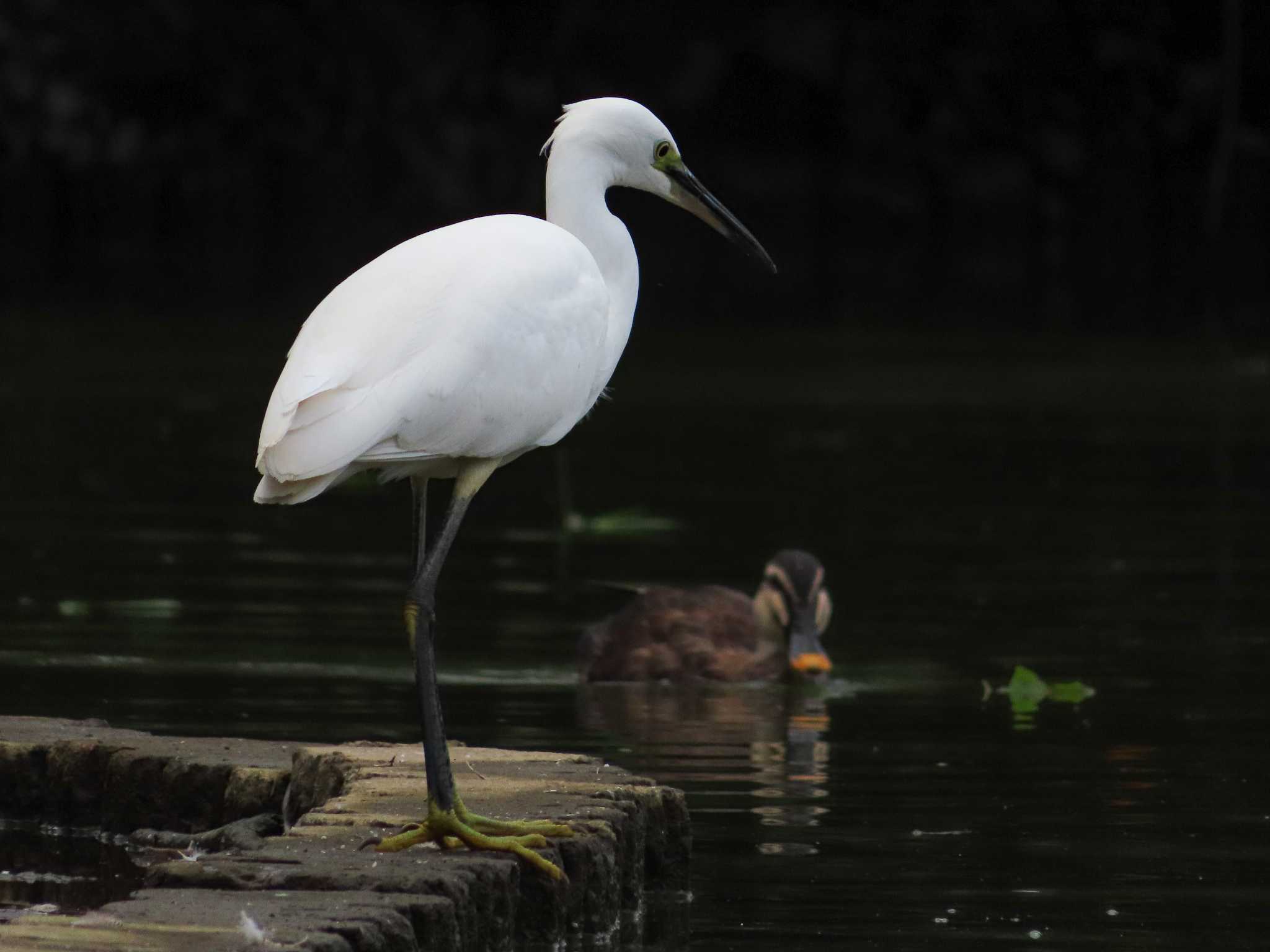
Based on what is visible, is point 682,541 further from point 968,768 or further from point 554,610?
point 968,768

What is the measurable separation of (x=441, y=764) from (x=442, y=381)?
93cm

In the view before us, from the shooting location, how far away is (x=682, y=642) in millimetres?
11266

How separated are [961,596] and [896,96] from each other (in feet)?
108

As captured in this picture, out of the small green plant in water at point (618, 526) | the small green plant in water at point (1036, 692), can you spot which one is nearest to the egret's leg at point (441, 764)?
the small green plant in water at point (1036, 692)

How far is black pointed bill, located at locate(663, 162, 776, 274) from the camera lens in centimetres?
823

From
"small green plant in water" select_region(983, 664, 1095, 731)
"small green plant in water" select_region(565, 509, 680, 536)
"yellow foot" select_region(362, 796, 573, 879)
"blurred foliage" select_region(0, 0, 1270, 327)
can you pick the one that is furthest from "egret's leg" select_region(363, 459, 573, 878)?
"blurred foliage" select_region(0, 0, 1270, 327)

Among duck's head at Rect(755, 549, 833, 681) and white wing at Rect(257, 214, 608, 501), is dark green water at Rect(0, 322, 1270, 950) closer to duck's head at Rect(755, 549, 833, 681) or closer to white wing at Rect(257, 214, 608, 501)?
duck's head at Rect(755, 549, 833, 681)

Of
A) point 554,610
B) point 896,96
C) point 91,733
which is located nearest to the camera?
point 91,733

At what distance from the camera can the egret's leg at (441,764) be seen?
22.2 feet

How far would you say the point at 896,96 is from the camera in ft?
148

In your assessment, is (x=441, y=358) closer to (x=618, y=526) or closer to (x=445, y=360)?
(x=445, y=360)

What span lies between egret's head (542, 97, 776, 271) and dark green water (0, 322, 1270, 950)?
1.87 metres

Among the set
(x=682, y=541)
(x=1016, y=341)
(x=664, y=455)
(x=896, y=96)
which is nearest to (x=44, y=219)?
(x=896, y=96)

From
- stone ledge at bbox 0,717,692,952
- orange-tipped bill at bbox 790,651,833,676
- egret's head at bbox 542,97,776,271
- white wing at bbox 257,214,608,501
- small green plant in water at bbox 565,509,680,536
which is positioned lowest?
stone ledge at bbox 0,717,692,952
